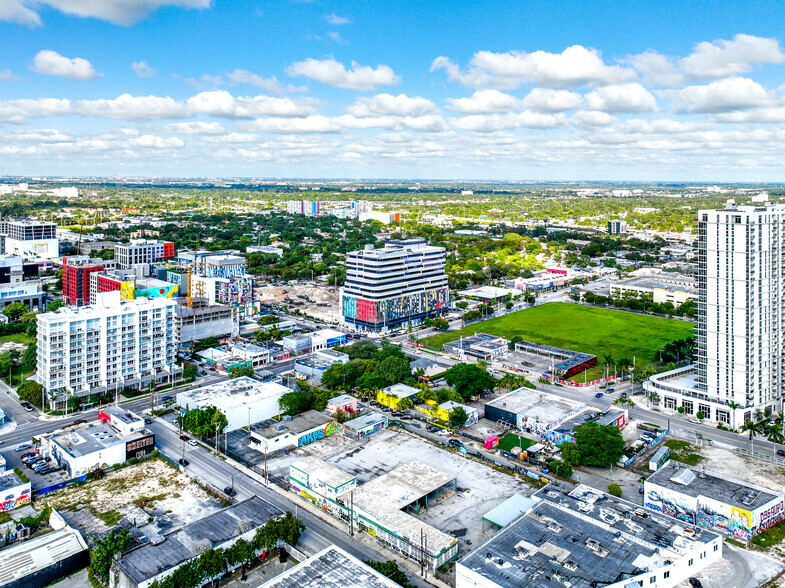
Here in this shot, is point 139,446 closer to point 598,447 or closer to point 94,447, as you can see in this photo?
point 94,447

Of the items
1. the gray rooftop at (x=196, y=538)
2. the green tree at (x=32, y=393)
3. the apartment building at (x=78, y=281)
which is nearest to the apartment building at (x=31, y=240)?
the apartment building at (x=78, y=281)

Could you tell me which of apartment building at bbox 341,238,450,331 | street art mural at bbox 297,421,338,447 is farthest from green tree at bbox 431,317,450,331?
street art mural at bbox 297,421,338,447

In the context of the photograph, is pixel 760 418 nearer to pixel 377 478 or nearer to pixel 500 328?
pixel 377 478

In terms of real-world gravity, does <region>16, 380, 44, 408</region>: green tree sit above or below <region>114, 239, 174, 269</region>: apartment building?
below

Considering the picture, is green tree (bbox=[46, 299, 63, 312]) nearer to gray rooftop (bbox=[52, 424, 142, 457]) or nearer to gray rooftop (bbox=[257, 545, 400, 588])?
gray rooftop (bbox=[52, 424, 142, 457])

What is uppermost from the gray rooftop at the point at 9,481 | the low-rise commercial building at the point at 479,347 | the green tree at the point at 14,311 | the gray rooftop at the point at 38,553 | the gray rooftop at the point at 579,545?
the green tree at the point at 14,311

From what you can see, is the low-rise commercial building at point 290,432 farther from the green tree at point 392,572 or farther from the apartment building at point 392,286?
the apartment building at point 392,286
